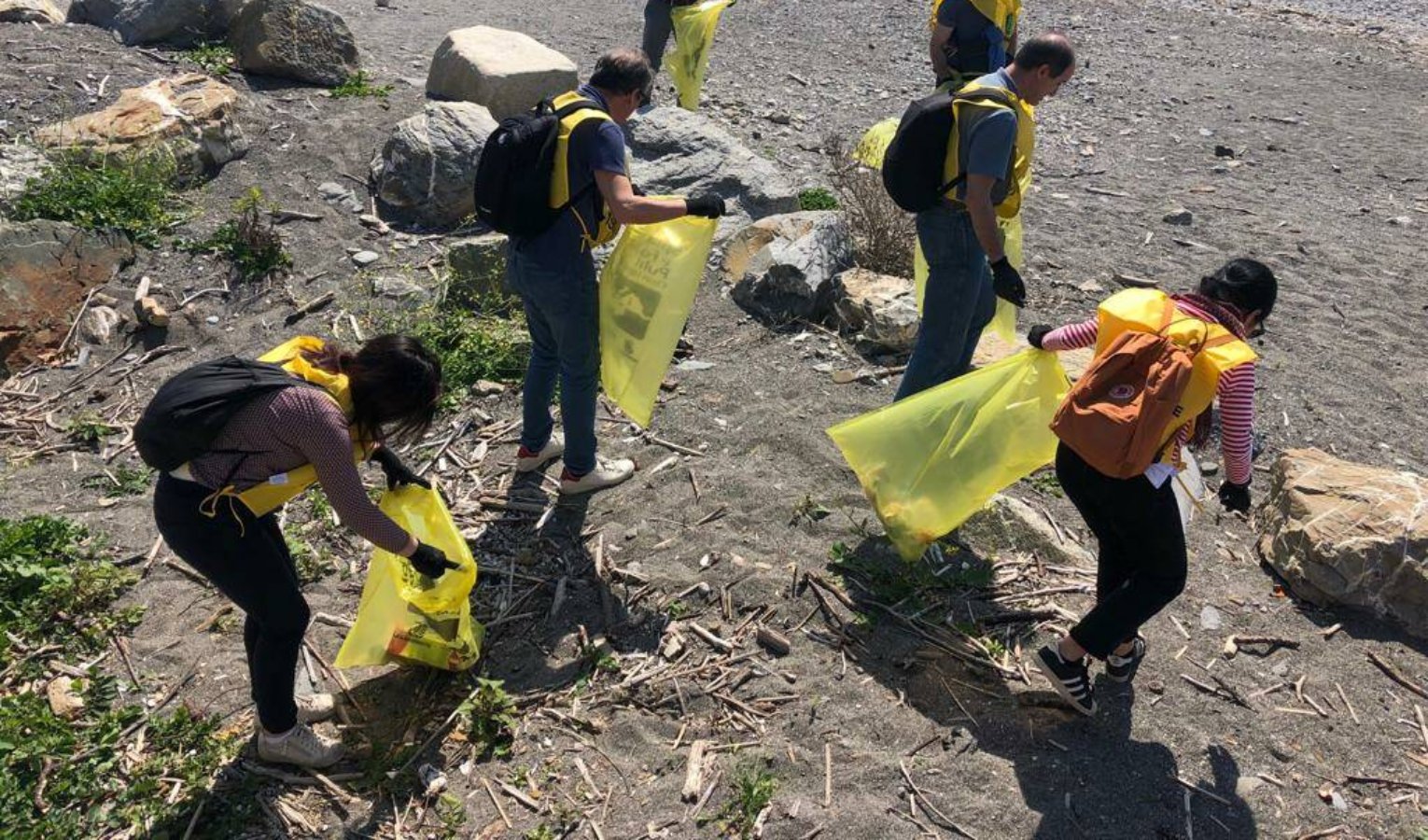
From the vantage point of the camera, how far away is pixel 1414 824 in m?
3.78

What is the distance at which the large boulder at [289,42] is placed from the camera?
32.0ft

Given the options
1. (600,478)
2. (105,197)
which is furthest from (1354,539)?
(105,197)

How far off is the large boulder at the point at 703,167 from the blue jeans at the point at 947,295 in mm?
3807

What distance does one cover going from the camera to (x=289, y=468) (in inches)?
136

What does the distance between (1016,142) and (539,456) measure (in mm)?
2803

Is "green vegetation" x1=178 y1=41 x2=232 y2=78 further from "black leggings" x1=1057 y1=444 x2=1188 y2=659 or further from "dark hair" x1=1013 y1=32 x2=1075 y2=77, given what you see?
"black leggings" x1=1057 y1=444 x2=1188 y2=659

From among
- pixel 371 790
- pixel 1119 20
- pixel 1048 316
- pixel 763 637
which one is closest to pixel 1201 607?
pixel 763 637

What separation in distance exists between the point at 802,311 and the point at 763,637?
10.2ft

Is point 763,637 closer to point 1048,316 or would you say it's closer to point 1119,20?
point 1048,316

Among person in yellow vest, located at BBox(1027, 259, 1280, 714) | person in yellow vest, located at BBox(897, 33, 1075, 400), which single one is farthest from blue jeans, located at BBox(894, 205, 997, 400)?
person in yellow vest, located at BBox(1027, 259, 1280, 714)

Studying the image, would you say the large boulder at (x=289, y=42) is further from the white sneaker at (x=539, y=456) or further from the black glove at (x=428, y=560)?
the black glove at (x=428, y=560)

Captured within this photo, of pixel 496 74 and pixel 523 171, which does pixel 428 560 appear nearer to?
pixel 523 171

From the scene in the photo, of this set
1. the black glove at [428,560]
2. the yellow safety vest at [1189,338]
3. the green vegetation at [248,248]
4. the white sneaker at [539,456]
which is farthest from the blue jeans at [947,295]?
the green vegetation at [248,248]

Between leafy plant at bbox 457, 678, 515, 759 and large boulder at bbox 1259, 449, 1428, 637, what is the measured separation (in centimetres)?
355
